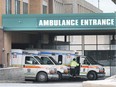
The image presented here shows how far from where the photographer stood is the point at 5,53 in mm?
34000

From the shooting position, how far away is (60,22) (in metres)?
34.4

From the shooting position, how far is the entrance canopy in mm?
33906

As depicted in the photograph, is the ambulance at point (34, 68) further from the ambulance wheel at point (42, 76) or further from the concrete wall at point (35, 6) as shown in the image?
the concrete wall at point (35, 6)

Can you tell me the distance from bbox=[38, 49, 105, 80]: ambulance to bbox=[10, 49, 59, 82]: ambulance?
153cm

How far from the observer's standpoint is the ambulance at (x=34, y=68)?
105 feet

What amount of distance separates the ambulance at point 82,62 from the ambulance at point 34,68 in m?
1.53

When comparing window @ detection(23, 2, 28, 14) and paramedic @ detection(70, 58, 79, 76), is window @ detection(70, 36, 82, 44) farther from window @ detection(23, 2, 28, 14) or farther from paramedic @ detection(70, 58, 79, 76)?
paramedic @ detection(70, 58, 79, 76)

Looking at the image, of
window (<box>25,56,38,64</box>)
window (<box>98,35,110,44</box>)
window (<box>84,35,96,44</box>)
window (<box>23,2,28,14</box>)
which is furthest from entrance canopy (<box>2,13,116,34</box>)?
window (<box>84,35,96,44</box>)

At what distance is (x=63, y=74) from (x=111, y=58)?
1306 cm

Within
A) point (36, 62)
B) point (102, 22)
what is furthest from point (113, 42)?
point (36, 62)

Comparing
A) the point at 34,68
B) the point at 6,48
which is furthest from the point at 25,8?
the point at 34,68

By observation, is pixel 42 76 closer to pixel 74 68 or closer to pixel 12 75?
pixel 12 75

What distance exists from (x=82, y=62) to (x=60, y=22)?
3687 millimetres

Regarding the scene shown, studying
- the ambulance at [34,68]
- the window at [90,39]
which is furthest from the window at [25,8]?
the ambulance at [34,68]
